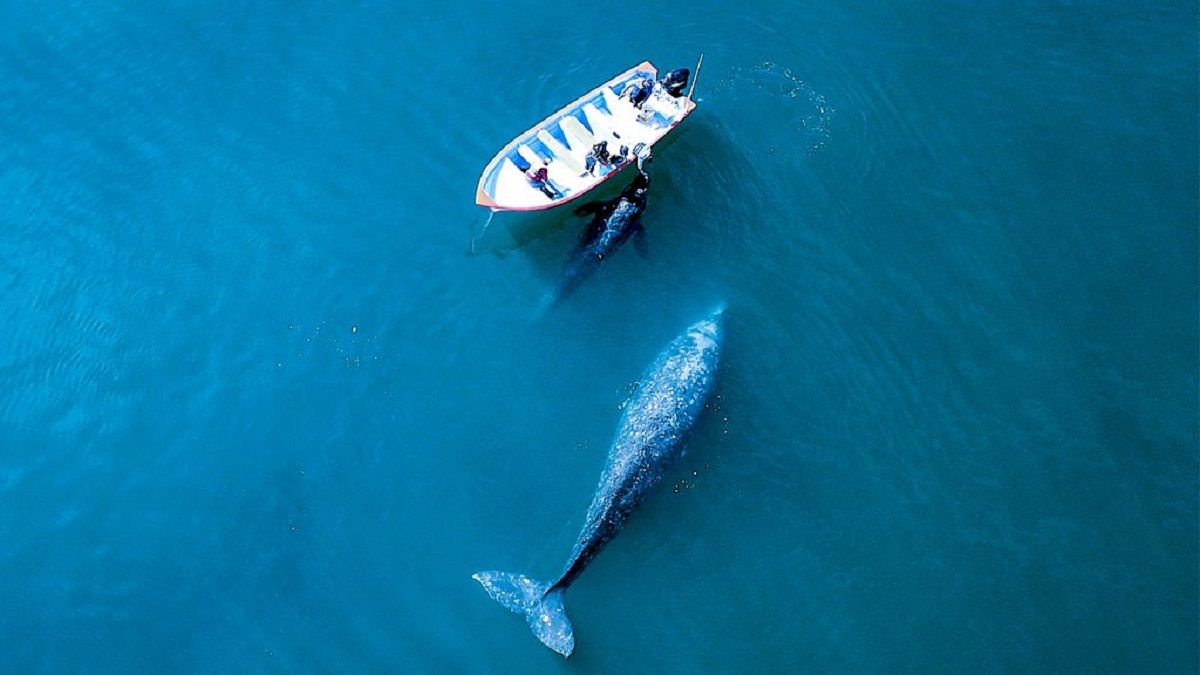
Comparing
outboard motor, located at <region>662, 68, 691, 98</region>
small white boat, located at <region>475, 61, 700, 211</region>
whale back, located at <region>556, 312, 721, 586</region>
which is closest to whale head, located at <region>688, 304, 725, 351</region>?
whale back, located at <region>556, 312, 721, 586</region>

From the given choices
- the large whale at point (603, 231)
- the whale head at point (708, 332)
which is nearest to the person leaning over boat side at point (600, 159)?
the large whale at point (603, 231)

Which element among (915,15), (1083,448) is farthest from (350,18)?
(1083,448)

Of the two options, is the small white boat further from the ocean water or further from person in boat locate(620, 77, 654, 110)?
the ocean water

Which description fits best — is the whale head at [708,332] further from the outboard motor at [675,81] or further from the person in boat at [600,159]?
the outboard motor at [675,81]

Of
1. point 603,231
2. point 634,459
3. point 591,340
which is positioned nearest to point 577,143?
point 603,231

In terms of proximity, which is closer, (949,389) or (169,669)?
(169,669)

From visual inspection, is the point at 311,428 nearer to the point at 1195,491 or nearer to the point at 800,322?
the point at 800,322

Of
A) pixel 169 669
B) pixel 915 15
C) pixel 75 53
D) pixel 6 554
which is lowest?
pixel 915 15

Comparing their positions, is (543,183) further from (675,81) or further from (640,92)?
(675,81)
